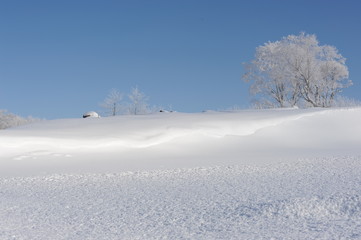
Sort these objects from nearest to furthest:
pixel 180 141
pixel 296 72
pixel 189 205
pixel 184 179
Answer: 1. pixel 189 205
2. pixel 184 179
3. pixel 180 141
4. pixel 296 72

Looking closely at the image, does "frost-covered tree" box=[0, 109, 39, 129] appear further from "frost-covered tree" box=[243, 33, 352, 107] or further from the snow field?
the snow field

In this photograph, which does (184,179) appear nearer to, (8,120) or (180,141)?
(180,141)

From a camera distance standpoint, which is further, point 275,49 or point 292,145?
point 275,49

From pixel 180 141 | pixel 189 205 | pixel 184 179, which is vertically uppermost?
pixel 180 141

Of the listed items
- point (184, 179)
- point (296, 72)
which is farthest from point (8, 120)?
point (184, 179)

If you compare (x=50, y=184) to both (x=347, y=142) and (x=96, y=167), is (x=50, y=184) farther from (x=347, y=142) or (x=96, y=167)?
(x=347, y=142)

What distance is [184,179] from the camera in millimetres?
7117

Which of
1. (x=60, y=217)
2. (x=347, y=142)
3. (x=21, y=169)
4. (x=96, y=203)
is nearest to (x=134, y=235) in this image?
(x=60, y=217)

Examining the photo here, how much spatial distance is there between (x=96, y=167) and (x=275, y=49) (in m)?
27.2

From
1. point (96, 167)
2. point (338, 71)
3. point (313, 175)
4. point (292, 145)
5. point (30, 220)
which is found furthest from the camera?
point (338, 71)

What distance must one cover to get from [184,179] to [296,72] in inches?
1070

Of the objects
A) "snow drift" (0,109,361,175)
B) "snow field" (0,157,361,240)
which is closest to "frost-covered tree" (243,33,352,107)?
"snow drift" (0,109,361,175)

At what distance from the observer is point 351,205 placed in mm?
4648

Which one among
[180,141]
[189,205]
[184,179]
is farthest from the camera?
[180,141]
